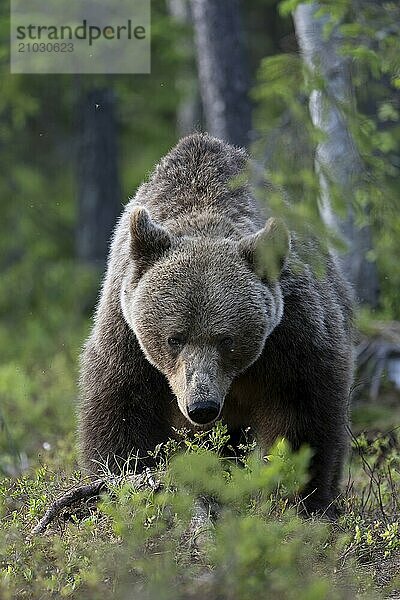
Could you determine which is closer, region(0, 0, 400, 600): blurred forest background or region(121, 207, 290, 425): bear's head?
region(0, 0, 400, 600): blurred forest background

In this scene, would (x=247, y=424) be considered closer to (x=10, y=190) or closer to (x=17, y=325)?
(x=17, y=325)

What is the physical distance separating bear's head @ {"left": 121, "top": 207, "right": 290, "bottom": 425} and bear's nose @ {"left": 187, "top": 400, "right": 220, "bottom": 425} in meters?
0.08

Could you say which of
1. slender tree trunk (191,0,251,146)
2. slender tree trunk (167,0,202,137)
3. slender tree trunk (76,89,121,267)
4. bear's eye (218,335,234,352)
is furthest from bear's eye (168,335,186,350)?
slender tree trunk (167,0,202,137)

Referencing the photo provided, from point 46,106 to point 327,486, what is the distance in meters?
14.0

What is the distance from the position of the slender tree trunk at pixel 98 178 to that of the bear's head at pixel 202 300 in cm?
1098

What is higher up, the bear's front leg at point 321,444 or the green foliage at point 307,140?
the green foliage at point 307,140

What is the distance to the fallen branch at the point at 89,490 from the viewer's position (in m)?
5.30

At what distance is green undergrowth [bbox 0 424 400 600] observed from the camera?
413 centimetres

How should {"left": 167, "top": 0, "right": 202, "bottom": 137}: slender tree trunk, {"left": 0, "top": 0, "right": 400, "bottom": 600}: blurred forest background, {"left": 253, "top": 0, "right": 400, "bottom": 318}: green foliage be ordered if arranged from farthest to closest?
{"left": 167, "top": 0, "right": 202, "bottom": 137}: slender tree trunk < {"left": 253, "top": 0, "right": 400, "bottom": 318}: green foliage < {"left": 0, "top": 0, "right": 400, "bottom": 600}: blurred forest background

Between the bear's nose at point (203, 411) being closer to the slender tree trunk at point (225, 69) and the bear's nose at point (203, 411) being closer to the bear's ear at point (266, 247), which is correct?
the bear's ear at point (266, 247)

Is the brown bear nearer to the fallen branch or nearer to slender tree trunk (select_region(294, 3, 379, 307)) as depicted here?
the fallen branch

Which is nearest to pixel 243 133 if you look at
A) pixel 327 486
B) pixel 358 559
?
pixel 327 486

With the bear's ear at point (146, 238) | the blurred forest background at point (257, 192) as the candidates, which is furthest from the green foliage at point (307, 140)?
the bear's ear at point (146, 238)

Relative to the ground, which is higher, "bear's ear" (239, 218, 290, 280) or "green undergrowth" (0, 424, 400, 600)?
"bear's ear" (239, 218, 290, 280)
